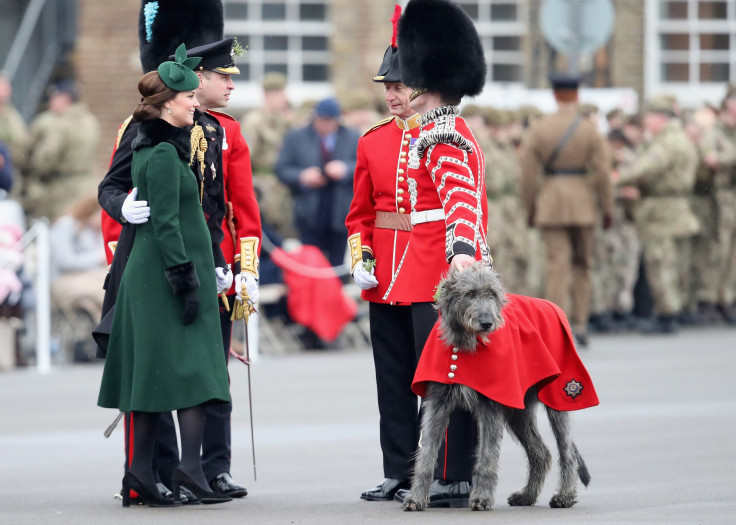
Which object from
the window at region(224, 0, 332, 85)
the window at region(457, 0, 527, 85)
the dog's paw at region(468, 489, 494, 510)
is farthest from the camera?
the window at region(457, 0, 527, 85)

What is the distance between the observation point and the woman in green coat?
25.5 ft

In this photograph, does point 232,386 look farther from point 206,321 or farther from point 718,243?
point 718,243

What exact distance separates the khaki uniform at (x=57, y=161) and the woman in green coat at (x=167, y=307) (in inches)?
433

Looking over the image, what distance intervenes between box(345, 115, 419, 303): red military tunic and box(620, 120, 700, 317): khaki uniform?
10.5 metres

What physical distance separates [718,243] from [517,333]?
41.7 ft

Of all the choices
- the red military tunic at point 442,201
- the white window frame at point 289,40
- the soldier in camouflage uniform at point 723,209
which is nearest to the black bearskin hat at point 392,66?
the red military tunic at point 442,201

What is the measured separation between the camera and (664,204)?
18703 millimetres

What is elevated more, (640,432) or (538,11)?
(538,11)

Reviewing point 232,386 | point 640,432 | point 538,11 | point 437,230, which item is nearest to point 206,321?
point 437,230

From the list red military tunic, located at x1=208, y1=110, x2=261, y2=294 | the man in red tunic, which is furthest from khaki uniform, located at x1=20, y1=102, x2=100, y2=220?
the man in red tunic

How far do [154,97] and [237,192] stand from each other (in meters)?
0.78

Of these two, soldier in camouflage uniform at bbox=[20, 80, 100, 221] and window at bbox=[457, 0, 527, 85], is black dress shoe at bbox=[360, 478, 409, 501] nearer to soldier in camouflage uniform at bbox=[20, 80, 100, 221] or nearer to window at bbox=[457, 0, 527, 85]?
soldier in camouflage uniform at bbox=[20, 80, 100, 221]

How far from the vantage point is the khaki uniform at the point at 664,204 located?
1839 centimetres

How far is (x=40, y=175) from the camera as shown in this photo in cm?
1891
